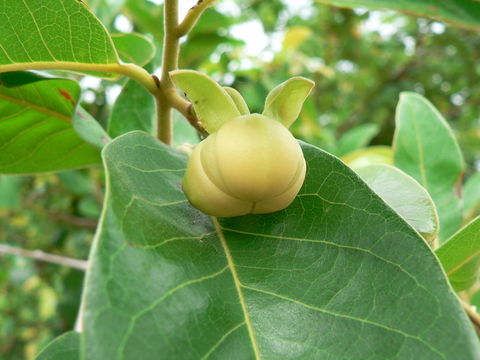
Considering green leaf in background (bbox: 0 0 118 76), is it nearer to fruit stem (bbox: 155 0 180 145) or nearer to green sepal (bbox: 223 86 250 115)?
fruit stem (bbox: 155 0 180 145)

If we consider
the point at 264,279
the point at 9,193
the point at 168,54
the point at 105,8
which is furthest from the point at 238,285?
the point at 9,193

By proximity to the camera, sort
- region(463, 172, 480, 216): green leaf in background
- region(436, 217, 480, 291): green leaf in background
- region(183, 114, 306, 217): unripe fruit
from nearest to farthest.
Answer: region(183, 114, 306, 217): unripe fruit < region(436, 217, 480, 291): green leaf in background < region(463, 172, 480, 216): green leaf in background

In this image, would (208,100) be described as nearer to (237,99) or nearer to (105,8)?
(237,99)

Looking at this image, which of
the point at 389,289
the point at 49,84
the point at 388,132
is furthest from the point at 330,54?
the point at 389,289

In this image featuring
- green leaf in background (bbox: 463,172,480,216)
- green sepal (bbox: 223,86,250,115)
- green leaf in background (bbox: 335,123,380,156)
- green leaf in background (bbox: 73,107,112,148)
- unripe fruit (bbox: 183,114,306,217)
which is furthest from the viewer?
green leaf in background (bbox: 335,123,380,156)

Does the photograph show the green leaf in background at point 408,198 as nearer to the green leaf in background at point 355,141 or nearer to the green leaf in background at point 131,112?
the green leaf in background at point 131,112

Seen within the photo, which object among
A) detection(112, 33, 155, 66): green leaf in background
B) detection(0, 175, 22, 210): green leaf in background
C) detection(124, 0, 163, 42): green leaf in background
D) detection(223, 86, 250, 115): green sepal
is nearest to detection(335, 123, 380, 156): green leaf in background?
detection(124, 0, 163, 42): green leaf in background
